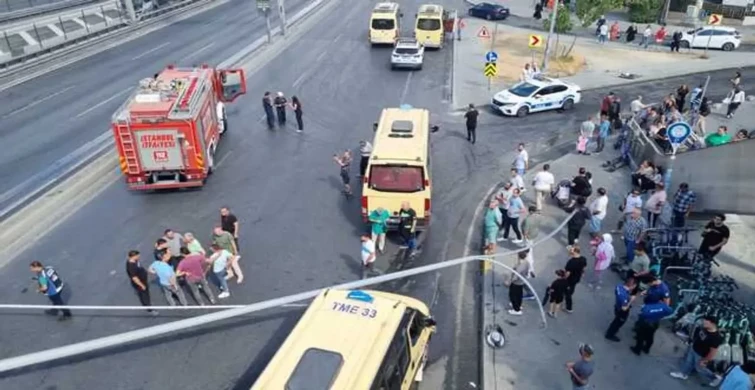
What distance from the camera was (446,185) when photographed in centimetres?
1761

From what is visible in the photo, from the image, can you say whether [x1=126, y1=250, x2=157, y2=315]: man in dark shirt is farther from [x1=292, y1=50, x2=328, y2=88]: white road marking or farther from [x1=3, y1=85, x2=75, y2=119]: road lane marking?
[x1=292, y1=50, x2=328, y2=88]: white road marking

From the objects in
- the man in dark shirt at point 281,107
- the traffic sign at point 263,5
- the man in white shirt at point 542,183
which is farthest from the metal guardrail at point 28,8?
the man in white shirt at point 542,183

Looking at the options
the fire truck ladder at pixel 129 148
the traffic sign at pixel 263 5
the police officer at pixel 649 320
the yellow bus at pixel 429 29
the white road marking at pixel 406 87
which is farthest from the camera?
the yellow bus at pixel 429 29

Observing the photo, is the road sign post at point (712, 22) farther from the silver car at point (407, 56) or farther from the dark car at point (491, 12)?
the silver car at point (407, 56)

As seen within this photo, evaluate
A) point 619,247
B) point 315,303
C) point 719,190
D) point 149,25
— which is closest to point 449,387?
point 315,303

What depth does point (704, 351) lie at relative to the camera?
364 inches

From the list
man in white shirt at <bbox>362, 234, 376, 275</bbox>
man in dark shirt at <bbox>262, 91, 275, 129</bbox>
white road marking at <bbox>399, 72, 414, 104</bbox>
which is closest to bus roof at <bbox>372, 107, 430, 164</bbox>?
man in white shirt at <bbox>362, 234, 376, 275</bbox>

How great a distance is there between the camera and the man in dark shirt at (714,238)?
1221 centimetres

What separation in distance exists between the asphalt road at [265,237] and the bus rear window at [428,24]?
8418 millimetres

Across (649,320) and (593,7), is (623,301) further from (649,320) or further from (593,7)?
(593,7)

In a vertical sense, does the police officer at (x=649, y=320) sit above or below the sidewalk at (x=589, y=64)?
above

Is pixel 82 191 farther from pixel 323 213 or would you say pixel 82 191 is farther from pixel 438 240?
pixel 438 240

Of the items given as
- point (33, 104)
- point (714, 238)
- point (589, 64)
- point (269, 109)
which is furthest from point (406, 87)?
point (714, 238)

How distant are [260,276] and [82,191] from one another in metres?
7.92
